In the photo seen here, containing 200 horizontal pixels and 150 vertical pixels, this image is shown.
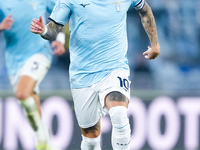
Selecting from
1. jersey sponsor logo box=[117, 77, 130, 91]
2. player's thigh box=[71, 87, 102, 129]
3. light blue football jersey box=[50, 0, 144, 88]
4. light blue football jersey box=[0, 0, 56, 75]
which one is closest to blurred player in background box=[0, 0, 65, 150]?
light blue football jersey box=[0, 0, 56, 75]

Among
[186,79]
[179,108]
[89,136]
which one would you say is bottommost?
[186,79]

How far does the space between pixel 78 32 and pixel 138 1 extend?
689 mm

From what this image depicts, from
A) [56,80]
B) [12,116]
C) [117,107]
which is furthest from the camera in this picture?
[56,80]

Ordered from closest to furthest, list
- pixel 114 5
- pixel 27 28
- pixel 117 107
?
pixel 117 107 < pixel 114 5 < pixel 27 28

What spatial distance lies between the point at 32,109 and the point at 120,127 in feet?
6.58

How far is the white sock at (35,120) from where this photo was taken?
7070 mm

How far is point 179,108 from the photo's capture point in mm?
9203

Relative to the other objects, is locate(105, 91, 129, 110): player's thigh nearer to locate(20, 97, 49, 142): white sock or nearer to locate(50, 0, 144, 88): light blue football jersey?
locate(50, 0, 144, 88): light blue football jersey

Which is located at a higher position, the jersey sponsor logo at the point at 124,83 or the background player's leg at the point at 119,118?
the jersey sponsor logo at the point at 124,83

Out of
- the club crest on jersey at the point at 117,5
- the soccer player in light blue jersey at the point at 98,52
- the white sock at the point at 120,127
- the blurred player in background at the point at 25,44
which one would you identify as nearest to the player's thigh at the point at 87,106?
the soccer player in light blue jersey at the point at 98,52

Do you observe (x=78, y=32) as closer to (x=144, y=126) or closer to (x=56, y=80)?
(x=144, y=126)

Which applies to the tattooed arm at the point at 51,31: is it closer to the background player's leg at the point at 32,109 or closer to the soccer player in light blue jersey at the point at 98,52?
the soccer player in light blue jersey at the point at 98,52

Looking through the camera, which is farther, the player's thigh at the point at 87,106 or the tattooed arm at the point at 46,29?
the player's thigh at the point at 87,106

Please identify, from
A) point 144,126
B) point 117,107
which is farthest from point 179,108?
point 117,107
